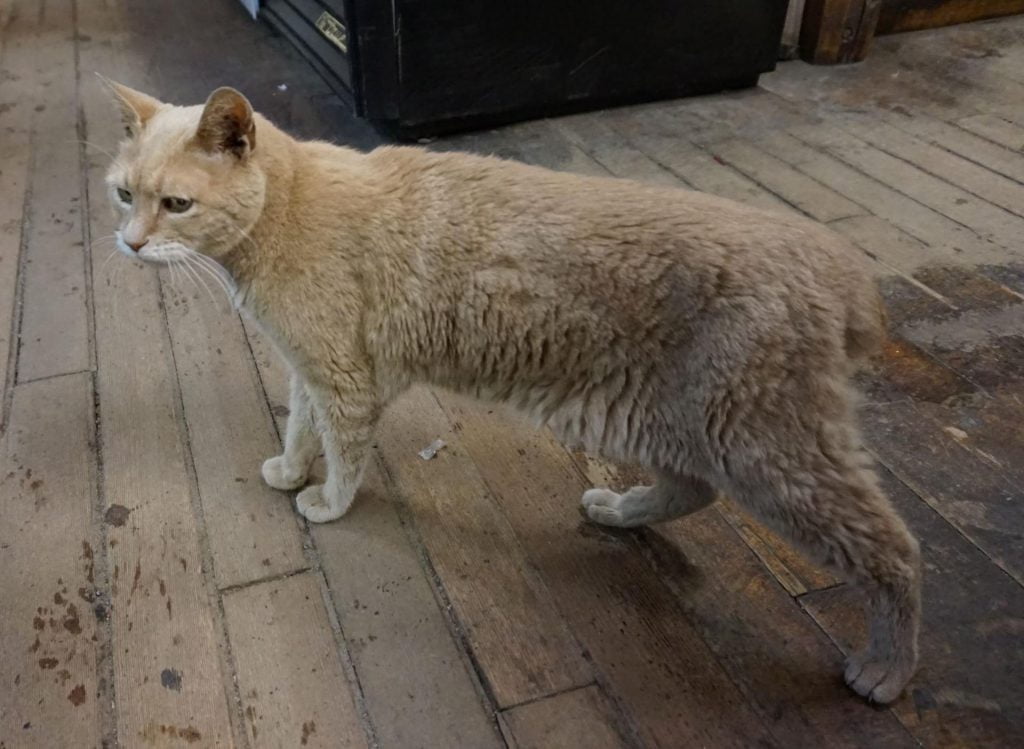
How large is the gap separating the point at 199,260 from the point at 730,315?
843mm

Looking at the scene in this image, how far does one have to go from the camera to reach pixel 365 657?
53.3 inches

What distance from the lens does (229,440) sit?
1.77 metres

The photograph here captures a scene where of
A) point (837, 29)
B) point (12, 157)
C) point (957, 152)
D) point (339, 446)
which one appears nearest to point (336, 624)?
point (339, 446)

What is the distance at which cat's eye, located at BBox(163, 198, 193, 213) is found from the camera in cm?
129

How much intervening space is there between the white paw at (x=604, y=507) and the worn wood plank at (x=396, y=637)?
1.11 feet

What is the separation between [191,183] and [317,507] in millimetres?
633

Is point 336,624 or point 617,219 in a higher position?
point 617,219

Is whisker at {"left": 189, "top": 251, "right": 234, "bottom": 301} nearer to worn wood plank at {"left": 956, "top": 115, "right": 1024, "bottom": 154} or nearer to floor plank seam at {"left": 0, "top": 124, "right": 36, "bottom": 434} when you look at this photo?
floor plank seam at {"left": 0, "top": 124, "right": 36, "bottom": 434}

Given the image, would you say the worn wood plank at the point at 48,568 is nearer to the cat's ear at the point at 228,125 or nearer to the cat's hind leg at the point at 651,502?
the cat's ear at the point at 228,125

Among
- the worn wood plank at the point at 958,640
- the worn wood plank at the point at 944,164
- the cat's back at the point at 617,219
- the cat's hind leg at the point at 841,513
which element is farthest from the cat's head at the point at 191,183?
the worn wood plank at the point at 944,164

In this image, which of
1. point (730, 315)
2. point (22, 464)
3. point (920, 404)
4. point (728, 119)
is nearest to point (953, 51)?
point (728, 119)

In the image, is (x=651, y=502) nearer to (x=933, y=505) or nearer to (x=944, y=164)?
(x=933, y=505)

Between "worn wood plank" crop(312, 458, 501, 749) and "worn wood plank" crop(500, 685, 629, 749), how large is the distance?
0.13ft

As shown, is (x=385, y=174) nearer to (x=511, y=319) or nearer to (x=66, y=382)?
(x=511, y=319)
